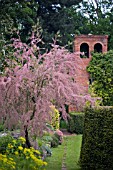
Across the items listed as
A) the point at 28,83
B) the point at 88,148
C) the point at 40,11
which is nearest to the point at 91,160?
the point at 88,148

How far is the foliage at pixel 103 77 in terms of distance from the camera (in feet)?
65.4

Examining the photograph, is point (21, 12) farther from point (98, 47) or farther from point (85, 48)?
point (98, 47)

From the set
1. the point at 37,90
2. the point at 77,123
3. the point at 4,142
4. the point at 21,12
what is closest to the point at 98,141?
the point at 37,90

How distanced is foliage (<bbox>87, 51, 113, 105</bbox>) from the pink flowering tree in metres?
10.8

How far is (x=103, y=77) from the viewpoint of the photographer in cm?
2005

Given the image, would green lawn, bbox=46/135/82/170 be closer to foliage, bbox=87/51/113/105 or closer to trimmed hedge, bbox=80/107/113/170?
trimmed hedge, bbox=80/107/113/170

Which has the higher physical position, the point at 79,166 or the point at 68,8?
the point at 68,8

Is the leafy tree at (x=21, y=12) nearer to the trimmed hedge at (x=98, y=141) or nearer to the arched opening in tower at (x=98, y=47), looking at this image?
the arched opening in tower at (x=98, y=47)

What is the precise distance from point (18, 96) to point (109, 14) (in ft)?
72.8

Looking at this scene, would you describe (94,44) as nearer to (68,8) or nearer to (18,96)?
(68,8)

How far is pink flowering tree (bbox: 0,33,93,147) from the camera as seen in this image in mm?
8781

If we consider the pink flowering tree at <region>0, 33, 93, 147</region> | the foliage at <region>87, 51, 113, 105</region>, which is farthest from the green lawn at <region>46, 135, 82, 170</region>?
the foliage at <region>87, 51, 113, 105</region>

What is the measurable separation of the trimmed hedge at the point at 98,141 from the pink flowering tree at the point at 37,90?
0.53 m

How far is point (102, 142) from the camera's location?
351 inches
